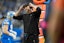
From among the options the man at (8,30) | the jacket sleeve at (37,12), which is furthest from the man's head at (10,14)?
the jacket sleeve at (37,12)

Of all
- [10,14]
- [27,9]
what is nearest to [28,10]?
[27,9]

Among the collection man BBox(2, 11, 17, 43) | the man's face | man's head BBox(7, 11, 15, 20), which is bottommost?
man BBox(2, 11, 17, 43)

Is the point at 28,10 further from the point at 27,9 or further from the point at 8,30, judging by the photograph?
the point at 8,30

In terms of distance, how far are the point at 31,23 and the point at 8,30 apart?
152 mm

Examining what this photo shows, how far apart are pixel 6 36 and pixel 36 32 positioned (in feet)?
0.62

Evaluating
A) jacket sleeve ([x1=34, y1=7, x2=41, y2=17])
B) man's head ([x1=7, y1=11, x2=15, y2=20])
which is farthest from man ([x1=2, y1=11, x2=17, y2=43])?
jacket sleeve ([x1=34, y1=7, x2=41, y2=17])

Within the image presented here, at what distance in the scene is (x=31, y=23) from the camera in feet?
2.88

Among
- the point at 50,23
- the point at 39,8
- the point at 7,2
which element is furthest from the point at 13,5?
the point at 50,23

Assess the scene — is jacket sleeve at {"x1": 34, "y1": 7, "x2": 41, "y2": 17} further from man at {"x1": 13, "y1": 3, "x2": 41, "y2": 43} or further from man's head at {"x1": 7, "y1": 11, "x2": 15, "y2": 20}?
man's head at {"x1": 7, "y1": 11, "x2": 15, "y2": 20}

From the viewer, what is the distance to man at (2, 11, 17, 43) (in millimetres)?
916

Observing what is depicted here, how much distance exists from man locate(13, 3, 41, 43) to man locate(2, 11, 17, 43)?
0.06 m

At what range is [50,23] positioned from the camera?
218 mm

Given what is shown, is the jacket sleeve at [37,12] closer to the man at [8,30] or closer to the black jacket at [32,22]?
the black jacket at [32,22]

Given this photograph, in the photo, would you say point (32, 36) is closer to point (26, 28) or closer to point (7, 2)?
point (26, 28)
